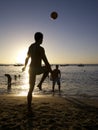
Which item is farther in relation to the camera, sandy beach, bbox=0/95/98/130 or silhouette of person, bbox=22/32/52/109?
silhouette of person, bbox=22/32/52/109

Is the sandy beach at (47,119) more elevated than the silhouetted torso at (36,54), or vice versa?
the silhouetted torso at (36,54)

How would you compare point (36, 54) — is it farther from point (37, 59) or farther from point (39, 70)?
point (39, 70)

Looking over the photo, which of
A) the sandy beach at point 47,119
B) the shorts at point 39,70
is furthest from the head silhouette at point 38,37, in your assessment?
the sandy beach at point 47,119

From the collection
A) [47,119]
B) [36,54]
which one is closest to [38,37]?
[36,54]

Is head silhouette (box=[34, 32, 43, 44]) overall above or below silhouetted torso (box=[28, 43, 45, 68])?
above

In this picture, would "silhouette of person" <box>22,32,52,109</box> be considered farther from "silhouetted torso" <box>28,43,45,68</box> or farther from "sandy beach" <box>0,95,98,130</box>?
"sandy beach" <box>0,95,98,130</box>

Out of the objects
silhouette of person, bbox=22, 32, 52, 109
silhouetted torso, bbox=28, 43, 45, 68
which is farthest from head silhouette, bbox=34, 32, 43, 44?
silhouetted torso, bbox=28, 43, 45, 68

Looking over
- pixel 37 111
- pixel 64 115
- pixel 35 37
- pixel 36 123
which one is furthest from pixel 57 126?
pixel 35 37


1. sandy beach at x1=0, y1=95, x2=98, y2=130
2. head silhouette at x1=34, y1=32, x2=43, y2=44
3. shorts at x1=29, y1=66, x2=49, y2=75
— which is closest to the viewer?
sandy beach at x1=0, y1=95, x2=98, y2=130

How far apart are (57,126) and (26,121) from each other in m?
0.95

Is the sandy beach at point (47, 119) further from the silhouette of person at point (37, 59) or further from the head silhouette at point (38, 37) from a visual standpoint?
the head silhouette at point (38, 37)

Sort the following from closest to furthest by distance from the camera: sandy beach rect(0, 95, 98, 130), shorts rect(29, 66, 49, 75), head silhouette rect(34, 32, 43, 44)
Result: sandy beach rect(0, 95, 98, 130), shorts rect(29, 66, 49, 75), head silhouette rect(34, 32, 43, 44)

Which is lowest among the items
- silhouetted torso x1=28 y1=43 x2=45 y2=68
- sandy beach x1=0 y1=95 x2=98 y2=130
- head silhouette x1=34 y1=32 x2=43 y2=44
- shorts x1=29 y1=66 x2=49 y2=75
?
sandy beach x1=0 y1=95 x2=98 y2=130

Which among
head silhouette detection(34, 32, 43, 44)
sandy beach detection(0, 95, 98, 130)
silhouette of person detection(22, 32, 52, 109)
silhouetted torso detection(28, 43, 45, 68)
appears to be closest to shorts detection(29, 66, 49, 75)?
silhouette of person detection(22, 32, 52, 109)
